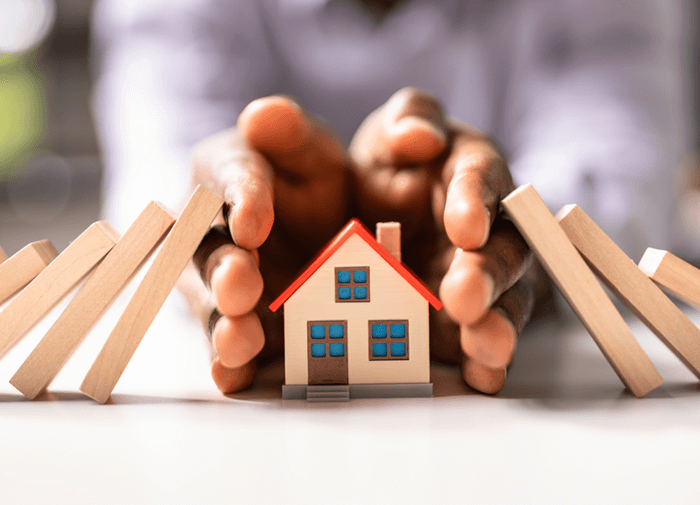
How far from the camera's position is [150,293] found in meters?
0.55

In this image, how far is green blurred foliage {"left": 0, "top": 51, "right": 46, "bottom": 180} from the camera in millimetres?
1343

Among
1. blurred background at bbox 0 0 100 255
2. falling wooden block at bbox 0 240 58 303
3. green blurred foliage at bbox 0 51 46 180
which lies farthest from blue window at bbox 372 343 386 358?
green blurred foliage at bbox 0 51 46 180

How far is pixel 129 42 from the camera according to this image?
1205 millimetres

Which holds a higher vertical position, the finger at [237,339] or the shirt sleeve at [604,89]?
the shirt sleeve at [604,89]

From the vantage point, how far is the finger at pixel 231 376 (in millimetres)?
538

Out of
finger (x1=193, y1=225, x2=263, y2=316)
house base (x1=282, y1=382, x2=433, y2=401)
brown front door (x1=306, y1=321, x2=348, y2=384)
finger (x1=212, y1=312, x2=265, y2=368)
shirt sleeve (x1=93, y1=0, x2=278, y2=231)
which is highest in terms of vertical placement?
shirt sleeve (x1=93, y1=0, x2=278, y2=231)

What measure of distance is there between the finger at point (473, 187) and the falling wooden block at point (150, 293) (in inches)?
8.7

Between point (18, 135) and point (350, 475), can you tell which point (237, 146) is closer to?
point (350, 475)

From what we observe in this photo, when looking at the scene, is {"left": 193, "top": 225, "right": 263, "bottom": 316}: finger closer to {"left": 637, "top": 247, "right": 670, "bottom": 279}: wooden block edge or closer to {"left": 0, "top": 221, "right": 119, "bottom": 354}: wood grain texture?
{"left": 0, "top": 221, "right": 119, "bottom": 354}: wood grain texture

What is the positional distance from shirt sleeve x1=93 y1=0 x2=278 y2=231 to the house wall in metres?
0.69

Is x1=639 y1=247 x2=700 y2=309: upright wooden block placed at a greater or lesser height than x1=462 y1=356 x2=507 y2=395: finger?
greater

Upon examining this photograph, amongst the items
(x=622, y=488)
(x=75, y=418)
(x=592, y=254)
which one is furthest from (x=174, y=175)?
(x=622, y=488)

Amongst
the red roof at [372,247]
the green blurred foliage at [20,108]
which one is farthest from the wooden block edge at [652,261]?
the green blurred foliage at [20,108]

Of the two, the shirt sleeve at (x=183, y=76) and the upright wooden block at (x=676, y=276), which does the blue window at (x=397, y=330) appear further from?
the shirt sleeve at (x=183, y=76)
